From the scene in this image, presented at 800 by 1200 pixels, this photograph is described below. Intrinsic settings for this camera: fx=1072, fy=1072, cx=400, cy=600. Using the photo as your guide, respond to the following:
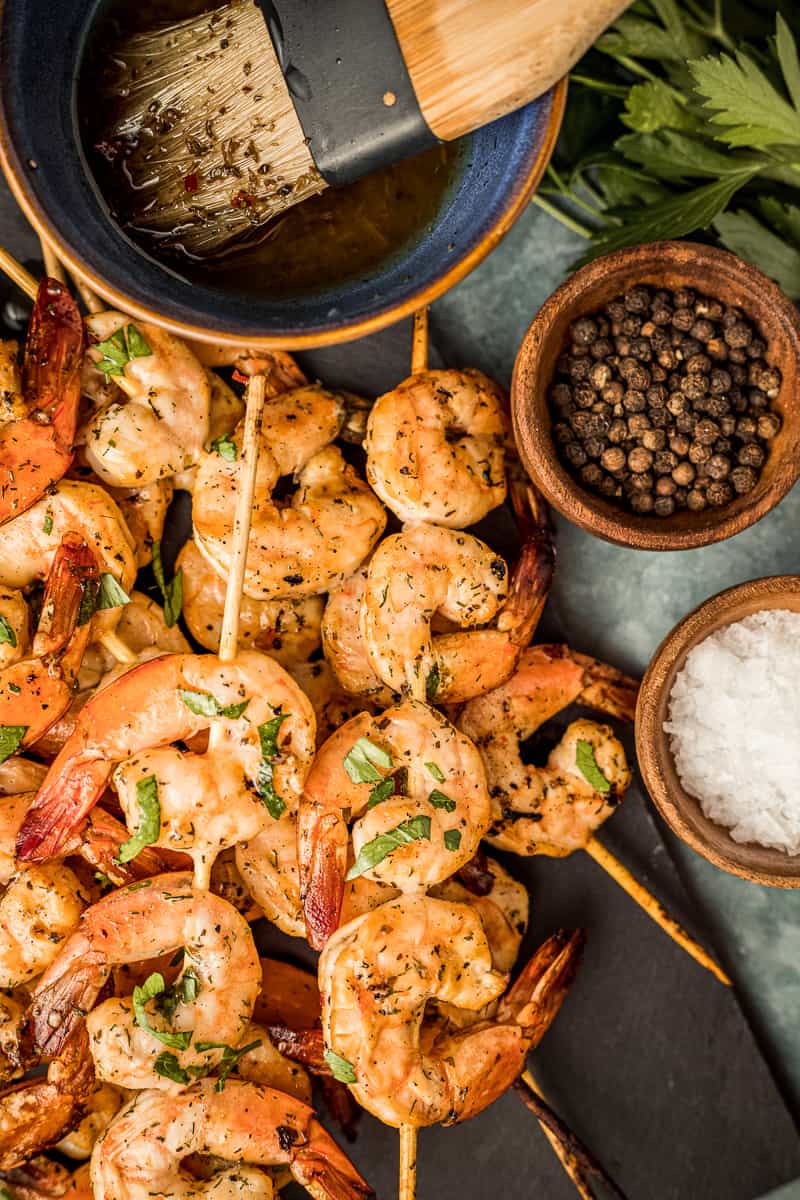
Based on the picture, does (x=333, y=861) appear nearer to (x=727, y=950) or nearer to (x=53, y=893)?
(x=53, y=893)

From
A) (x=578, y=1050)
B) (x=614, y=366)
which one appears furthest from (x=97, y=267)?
(x=578, y=1050)

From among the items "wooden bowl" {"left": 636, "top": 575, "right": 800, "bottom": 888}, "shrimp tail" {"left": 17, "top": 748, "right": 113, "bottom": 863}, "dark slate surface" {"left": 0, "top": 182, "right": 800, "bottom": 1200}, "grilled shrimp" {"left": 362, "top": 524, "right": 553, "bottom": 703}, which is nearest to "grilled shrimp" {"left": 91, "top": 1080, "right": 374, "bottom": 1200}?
"dark slate surface" {"left": 0, "top": 182, "right": 800, "bottom": 1200}

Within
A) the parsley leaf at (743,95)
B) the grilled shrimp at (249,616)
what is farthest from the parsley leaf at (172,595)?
the parsley leaf at (743,95)

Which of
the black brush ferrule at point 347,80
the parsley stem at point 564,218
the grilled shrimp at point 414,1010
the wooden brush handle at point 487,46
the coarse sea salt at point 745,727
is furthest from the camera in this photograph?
the parsley stem at point 564,218

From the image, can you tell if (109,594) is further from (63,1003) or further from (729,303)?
(729,303)

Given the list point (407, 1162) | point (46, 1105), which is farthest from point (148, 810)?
point (407, 1162)

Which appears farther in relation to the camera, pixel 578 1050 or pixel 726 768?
pixel 578 1050

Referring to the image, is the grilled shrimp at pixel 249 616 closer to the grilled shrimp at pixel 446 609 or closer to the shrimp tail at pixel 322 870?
the grilled shrimp at pixel 446 609
